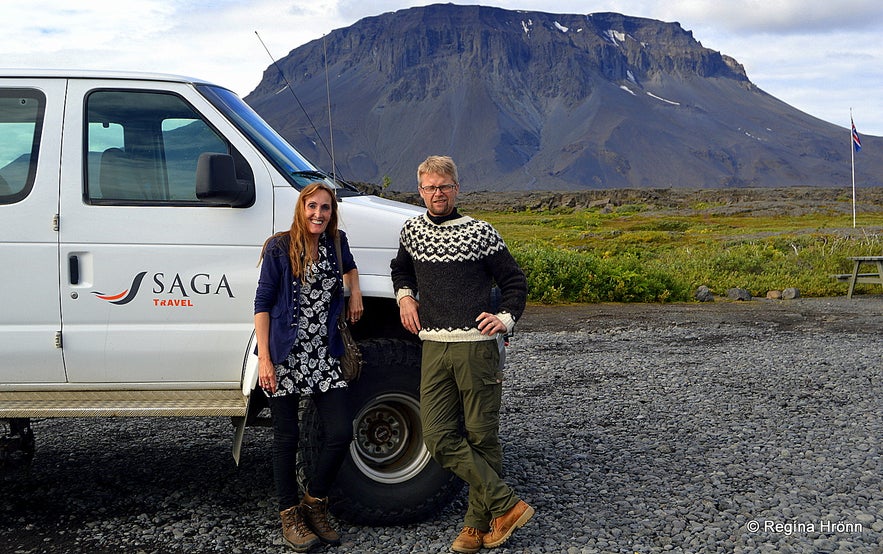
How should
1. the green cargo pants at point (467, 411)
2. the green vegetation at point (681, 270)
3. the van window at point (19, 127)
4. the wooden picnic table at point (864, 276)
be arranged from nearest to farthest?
the green cargo pants at point (467, 411) → the van window at point (19, 127) → the green vegetation at point (681, 270) → the wooden picnic table at point (864, 276)

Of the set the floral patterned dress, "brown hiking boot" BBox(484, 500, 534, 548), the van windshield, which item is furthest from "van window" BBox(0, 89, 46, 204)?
"brown hiking boot" BBox(484, 500, 534, 548)

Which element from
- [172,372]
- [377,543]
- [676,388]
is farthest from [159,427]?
[676,388]

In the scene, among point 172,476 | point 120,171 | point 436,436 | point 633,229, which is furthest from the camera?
point 633,229

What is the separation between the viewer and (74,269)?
481 centimetres

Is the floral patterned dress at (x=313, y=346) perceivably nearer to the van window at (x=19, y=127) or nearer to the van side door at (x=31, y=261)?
the van side door at (x=31, y=261)

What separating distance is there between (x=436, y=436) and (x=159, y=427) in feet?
12.7

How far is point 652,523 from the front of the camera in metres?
5.18

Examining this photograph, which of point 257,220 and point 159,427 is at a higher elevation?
point 257,220

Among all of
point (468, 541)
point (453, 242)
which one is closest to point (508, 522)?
point (468, 541)

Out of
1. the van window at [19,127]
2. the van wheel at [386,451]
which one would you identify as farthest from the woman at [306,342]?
the van window at [19,127]

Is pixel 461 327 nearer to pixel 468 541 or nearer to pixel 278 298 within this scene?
pixel 278 298

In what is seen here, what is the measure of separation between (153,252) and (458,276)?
1.67 m

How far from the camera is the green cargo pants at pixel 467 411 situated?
459 centimetres

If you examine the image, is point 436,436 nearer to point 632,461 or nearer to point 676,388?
point 632,461
